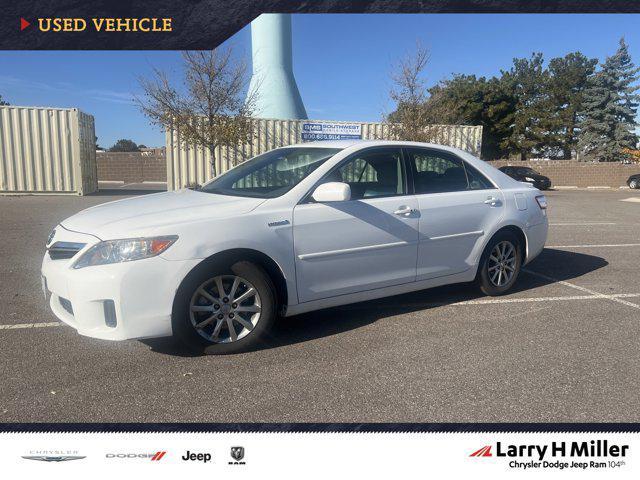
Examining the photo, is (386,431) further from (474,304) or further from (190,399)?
(474,304)

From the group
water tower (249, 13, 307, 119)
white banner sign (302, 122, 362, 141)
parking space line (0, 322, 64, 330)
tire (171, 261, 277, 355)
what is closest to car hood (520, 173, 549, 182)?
white banner sign (302, 122, 362, 141)

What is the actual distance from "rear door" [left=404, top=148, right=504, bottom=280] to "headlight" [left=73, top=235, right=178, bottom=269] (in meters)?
2.27

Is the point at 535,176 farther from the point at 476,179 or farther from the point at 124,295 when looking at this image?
the point at 124,295

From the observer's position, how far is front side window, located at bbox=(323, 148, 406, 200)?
4113mm

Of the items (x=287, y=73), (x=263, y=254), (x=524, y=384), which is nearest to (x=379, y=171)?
→ (x=263, y=254)

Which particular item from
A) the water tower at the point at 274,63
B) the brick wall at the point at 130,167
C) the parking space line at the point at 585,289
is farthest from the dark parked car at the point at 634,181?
the parking space line at the point at 585,289

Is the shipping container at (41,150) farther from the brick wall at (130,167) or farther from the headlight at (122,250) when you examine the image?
the headlight at (122,250)

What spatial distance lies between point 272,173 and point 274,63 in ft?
70.3

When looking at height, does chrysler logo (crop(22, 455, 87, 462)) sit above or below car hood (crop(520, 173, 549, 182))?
below

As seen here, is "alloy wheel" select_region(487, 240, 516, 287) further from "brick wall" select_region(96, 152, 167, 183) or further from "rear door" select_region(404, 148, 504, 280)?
"brick wall" select_region(96, 152, 167, 183)

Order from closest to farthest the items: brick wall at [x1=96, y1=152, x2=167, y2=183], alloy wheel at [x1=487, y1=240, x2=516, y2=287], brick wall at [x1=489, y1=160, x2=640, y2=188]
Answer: alloy wheel at [x1=487, y1=240, x2=516, y2=287], brick wall at [x1=96, y1=152, x2=167, y2=183], brick wall at [x1=489, y1=160, x2=640, y2=188]

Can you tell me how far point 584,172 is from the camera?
35.7 meters

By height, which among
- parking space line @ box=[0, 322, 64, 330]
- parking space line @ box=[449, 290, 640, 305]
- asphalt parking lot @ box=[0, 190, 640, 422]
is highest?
parking space line @ box=[449, 290, 640, 305]

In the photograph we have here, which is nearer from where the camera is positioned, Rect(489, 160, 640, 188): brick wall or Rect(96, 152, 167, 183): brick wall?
Rect(96, 152, 167, 183): brick wall
